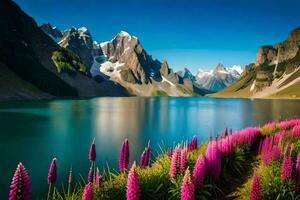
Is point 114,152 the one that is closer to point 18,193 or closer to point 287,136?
point 287,136

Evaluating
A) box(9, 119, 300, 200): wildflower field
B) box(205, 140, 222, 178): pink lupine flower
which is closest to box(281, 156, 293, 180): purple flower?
box(9, 119, 300, 200): wildflower field

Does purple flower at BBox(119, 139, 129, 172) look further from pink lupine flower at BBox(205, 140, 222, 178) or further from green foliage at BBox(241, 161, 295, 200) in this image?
green foliage at BBox(241, 161, 295, 200)

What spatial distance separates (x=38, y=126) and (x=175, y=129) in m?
28.0

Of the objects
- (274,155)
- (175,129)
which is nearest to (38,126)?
(175,129)

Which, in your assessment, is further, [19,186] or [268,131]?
[268,131]

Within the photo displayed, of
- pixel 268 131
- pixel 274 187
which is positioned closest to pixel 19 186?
pixel 274 187

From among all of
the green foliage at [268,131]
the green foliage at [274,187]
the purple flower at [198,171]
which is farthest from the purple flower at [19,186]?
the green foliage at [268,131]

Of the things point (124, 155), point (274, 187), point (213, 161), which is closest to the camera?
point (124, 155)

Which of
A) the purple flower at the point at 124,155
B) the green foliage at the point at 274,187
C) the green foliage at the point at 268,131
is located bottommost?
the green foliage at the point at 274,187

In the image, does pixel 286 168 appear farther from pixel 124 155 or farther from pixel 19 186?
pixel 19 186

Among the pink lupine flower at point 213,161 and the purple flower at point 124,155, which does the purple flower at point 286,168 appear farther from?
A: the purple flower at point 124,155

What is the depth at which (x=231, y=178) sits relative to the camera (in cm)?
1520

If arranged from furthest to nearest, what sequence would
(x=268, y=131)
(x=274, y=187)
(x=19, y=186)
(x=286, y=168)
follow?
(x=268, y=131) → (x=274, y=187) → (x=286, y=168) → (x=19, y=186)

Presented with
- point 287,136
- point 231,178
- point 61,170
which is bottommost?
point 61,170
